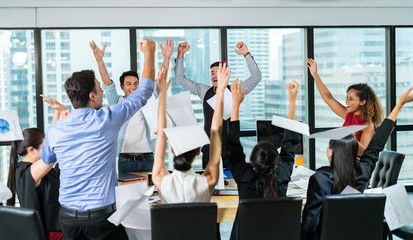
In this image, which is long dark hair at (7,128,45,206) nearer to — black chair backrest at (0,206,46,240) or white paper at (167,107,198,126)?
black chair backrest at (0,206,46,240)

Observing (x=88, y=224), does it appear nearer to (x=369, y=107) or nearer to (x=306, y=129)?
(x=306, y=129)

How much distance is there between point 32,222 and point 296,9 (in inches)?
172

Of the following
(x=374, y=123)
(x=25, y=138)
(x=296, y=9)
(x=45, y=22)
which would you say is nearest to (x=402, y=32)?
(x=296, y=9)

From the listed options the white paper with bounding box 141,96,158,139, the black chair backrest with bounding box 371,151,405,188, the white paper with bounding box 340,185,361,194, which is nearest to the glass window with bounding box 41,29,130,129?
the white paper with bounding box 141,96,158,139

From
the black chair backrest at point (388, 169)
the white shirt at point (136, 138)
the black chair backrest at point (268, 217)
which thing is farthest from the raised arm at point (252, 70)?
the black chair backrest at point (268, 217)

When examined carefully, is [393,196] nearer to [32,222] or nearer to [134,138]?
[32,222]

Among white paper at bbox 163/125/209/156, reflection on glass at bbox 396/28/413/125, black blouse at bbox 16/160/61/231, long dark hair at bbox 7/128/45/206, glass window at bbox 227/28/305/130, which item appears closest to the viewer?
white paper at bbox 163/125/209/156

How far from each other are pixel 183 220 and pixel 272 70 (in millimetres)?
3860

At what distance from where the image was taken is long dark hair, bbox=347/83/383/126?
141 inches

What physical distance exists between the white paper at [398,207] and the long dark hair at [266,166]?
76 cm

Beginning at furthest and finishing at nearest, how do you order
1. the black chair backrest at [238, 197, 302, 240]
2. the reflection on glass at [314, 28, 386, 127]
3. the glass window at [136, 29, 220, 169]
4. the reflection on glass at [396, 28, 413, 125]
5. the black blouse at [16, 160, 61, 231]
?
1. the reflection on glass at [396, 28, 413, 125]
2. the reflection on glass at [314, 28, 386, 127]
3. the glass window at [136, 29, 220, 169]
4. the black blouse at [16, 160, 61, 231]
5. the black chair backrest at [238, 197, 302, 240]

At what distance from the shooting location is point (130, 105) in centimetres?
226

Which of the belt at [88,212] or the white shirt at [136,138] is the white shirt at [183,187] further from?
the white shirt at [136,138]

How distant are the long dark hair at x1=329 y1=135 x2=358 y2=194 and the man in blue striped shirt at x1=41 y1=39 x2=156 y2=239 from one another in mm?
1187
